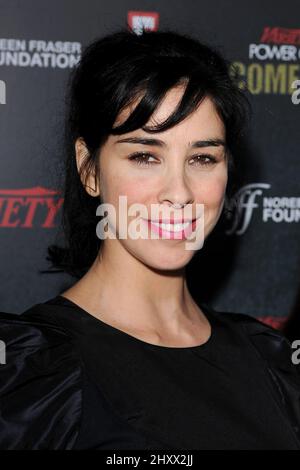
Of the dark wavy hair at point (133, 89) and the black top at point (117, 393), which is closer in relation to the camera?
the black top at point (117, 393)

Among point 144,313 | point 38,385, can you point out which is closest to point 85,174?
point 144,313

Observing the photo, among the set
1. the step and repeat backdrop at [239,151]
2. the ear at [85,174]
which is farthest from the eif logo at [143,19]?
the ear at [85,174]

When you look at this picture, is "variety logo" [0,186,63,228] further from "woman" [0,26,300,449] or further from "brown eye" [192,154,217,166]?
"brown eye" [192,154,217,166]

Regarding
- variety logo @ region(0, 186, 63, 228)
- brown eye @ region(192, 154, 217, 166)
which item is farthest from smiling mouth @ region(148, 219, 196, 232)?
variety logo @ region(0, 186, 63, 228)

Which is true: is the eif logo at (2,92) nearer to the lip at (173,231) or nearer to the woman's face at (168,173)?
the woman's face at (168,173)

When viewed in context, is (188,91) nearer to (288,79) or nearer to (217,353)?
(217,353)

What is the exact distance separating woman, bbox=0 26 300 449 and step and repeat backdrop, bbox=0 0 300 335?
0.44 metres

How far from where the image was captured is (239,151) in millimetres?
2039

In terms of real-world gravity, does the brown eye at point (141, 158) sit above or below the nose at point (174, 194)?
above

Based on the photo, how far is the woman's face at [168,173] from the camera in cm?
129

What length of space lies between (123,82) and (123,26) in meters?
0.72

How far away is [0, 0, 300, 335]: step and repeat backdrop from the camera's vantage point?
6.43ft

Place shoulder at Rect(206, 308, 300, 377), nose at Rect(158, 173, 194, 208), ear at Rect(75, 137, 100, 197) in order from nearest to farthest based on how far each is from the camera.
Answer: nose at Rect(158, 173, 194, 208)
ear at Rect(75, 137, 100, 197)
shoulder at Rect(206, 308, 300, 377)

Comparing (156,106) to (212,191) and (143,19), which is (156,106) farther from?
(143,19)
